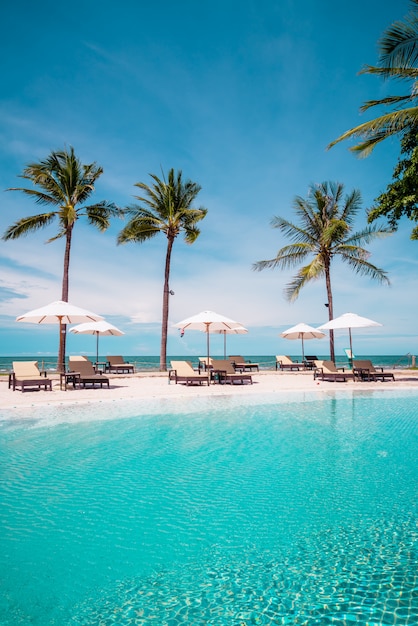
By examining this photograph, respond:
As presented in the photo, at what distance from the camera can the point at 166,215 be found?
2086cm

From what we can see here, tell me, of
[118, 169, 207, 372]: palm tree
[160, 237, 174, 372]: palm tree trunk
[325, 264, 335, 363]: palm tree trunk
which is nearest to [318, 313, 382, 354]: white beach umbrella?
[325, 264, 335, 363]: palm tree trunk

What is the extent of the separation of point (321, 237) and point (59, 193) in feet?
46.8

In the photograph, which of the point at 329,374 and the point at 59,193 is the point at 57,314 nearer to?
the point at 59,193

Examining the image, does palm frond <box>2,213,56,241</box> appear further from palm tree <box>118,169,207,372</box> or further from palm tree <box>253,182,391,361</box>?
palm tree <box>253,182,391,361</box>

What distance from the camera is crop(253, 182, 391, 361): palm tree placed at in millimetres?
20734

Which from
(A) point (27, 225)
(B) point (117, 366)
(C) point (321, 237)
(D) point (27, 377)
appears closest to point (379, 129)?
(C) point (321, 237)

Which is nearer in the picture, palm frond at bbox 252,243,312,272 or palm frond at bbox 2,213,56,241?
palm frond at bbox 2,213,56,241

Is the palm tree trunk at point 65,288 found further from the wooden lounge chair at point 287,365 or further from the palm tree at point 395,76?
the wooden lounge chair at point 287,365

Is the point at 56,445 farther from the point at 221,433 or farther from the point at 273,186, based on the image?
the point at 273,186

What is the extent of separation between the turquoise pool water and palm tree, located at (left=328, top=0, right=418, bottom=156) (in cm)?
986

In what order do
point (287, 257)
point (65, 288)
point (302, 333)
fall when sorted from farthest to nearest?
point (302, 333) → point (287, 257) → point (65, 288)

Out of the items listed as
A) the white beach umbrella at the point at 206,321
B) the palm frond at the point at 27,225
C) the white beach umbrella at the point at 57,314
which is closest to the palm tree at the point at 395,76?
the white beach umbrella at the point at 206,321

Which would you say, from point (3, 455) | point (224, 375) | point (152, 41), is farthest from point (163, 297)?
point (3, 455)

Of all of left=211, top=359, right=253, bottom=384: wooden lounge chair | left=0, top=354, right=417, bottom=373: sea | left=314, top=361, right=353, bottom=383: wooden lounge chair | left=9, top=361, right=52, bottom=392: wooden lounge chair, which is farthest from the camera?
left=0, top=354, right=417, bottom=373: sea
